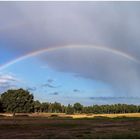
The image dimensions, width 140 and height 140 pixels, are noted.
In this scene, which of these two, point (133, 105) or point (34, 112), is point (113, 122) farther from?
point (34, 112)

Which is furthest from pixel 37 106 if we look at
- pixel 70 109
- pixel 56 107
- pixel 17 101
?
pixel 70 109

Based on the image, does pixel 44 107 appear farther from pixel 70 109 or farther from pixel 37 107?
pixel 70 109

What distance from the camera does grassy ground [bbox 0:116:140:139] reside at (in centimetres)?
1719

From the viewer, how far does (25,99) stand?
21.2 metres

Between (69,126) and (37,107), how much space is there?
410 cm

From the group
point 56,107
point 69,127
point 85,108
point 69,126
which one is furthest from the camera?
point 56,107

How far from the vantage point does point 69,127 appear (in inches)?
719

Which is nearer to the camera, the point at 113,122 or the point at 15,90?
the point at 113,122

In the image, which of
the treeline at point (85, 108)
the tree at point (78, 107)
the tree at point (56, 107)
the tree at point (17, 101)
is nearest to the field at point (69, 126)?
the tree at point (17, 101)

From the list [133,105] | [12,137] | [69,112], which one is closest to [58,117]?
[69,112]

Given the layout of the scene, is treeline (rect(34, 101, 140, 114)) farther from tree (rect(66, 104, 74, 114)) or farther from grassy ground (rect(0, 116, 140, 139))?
grassy ground (rect(0, 116, 140, 139))

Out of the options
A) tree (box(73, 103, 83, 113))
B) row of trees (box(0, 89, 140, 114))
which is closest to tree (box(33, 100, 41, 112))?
row of trees (box(0, 89, 140, 114))

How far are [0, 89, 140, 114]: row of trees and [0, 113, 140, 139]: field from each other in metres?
0.71

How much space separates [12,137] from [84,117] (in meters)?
4.85
